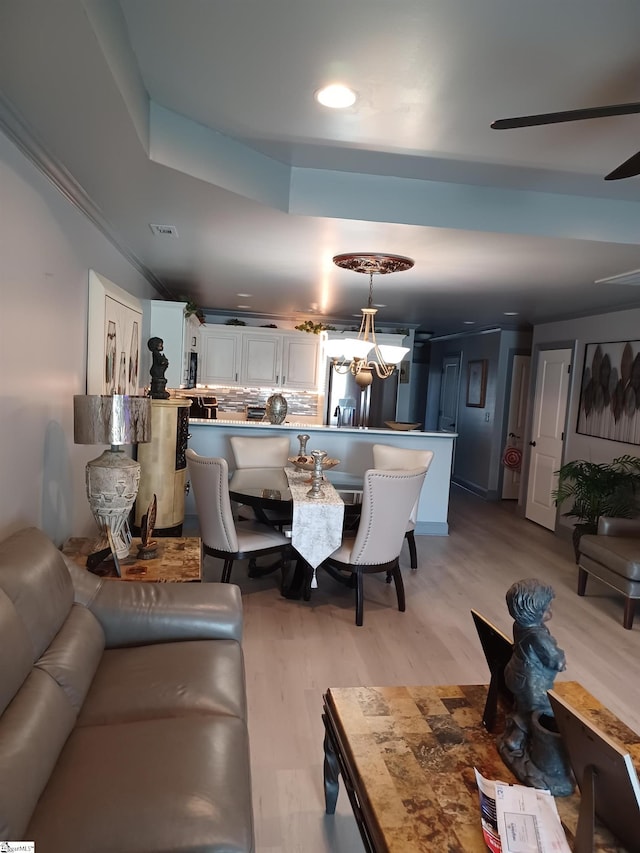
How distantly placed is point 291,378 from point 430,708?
19.1 feet

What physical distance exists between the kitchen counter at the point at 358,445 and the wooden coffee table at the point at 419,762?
3.55 metres

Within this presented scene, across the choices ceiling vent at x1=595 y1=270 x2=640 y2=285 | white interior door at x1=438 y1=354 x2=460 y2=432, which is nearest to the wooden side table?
ceiling vent at x1=595 y1=270 x2=640 y2=285

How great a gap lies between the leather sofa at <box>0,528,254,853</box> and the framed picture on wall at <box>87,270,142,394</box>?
1.42 meters

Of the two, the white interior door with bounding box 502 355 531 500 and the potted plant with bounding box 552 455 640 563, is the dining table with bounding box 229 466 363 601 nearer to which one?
the potted plant with bounding box 552 455 640 563

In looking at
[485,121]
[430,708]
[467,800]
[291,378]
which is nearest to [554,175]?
[485,121]

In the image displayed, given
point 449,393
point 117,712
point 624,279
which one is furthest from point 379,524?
point 449,393

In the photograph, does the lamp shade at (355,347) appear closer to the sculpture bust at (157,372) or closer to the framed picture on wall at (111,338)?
the sculpture bust at (157,372)

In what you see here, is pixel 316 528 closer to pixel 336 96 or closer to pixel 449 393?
pixel 336 96

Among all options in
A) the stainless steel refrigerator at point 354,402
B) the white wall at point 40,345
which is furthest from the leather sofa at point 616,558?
the stainless steel refrigerator at point 354,402

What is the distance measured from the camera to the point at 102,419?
2.32 metres

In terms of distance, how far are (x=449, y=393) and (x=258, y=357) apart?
3.82 metres

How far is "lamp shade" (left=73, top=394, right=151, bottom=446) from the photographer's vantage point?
2301mm

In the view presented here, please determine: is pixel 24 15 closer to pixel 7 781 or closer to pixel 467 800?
pixel 7 781

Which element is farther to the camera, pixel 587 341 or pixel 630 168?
pixel 587 341
